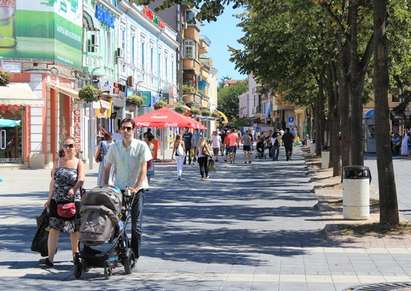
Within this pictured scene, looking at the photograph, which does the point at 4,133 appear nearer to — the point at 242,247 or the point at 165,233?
the point at 165,233

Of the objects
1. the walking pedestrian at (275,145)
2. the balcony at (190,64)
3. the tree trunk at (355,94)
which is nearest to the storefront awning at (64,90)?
the walking pedestrian at (275,145)

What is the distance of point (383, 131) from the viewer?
11812 mm

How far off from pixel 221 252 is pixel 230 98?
144 m

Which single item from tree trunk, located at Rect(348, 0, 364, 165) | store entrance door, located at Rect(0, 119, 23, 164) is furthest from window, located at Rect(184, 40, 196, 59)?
tree trunk, located at Rect(348, 0, 364, 165)

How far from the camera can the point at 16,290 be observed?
7.91 m

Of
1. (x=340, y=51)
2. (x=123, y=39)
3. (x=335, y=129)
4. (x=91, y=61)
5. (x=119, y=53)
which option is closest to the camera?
(x=340, y=51)

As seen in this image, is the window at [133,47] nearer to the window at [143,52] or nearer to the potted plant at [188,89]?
the window at [143,52]

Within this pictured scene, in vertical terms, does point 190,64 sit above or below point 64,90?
above

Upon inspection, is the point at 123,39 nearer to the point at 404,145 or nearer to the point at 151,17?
the point at 151,17

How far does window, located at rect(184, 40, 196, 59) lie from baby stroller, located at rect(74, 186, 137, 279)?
56.9m

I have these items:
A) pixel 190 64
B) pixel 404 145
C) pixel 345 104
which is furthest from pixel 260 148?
pixel 345 104

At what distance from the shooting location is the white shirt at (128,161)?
915 cm

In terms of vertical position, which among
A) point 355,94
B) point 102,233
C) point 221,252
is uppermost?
point 355,94

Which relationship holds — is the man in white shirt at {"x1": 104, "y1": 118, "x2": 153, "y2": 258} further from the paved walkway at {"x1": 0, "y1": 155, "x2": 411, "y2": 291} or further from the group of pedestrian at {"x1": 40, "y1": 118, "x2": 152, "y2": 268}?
the paved walkway at {"x1": 0, "y1": 155, "x2": 411, "y2": 291}
